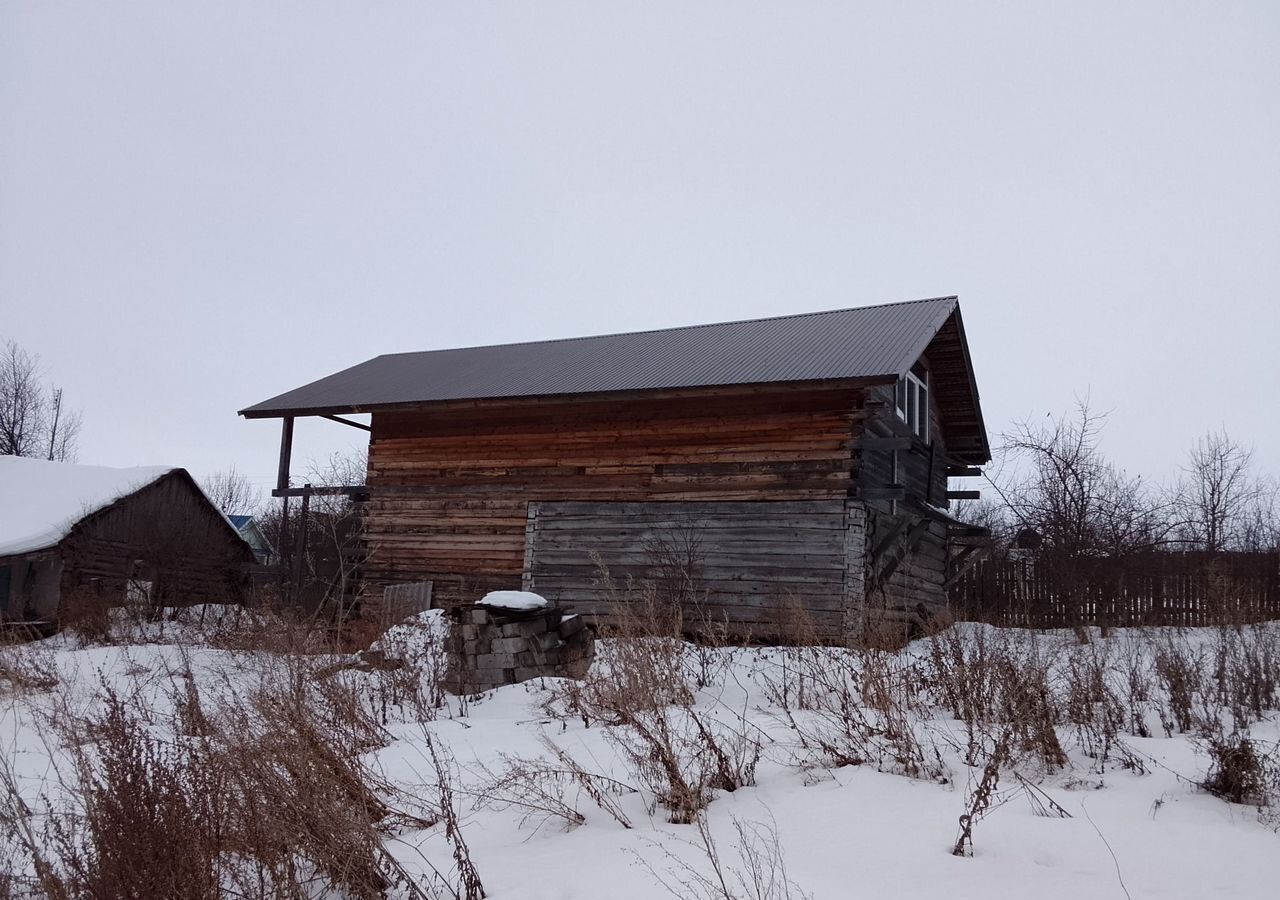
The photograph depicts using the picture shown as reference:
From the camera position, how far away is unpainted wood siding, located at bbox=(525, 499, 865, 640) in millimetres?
15016

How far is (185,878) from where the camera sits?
3.99 meters

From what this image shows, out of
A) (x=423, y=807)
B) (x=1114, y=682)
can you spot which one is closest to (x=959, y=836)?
(x=423, y=807)

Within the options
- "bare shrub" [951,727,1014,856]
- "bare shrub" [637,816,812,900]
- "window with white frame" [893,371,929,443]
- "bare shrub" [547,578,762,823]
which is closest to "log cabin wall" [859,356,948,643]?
"window with white frame" [893,371,929,443]

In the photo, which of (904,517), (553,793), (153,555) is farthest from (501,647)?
(153,555)

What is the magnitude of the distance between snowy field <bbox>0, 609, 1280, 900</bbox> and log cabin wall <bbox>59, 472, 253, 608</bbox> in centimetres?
1554

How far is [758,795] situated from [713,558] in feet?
33.5

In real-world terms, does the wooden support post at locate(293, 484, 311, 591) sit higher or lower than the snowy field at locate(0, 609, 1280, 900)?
higher

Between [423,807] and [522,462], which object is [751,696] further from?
[522,462]

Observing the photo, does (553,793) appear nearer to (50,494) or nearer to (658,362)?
(658,362)

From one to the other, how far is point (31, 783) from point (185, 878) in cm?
455

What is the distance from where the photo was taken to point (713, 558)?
52.1ft

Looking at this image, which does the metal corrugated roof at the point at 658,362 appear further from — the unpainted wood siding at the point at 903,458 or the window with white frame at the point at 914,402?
the window with white frame at the point at 914,402

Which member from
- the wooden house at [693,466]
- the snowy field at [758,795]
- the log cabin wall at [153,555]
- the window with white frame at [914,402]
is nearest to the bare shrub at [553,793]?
the snowy field at [758,795]

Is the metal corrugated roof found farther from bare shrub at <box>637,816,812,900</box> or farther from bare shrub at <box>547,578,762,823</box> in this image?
bare shrub at <box>637,816,812,900</box>
